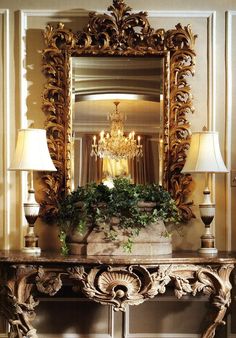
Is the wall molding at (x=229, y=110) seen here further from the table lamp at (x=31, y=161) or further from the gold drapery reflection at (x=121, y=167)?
the table lamp at (x=31, y=161)

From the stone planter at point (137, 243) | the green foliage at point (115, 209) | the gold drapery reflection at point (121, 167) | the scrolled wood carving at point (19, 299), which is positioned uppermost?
the gold drapery reflection at point (121, 167)

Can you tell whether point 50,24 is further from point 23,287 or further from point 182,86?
point 23,287

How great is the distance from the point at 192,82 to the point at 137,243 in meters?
1.20

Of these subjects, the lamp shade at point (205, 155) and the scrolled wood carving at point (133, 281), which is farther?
the lamp shade at point (205, 155)

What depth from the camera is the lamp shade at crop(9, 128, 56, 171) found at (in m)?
4.21

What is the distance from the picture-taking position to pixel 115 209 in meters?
4.08

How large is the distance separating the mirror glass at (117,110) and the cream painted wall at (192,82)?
251 millimetres

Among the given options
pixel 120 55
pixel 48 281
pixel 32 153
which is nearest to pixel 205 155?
pixel 120 55

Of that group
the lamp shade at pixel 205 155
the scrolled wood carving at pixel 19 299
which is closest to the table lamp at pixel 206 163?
the lamp shade at pixel 205 155

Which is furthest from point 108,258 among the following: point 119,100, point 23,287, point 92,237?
point 119,100

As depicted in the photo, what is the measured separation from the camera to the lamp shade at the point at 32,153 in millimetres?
4215

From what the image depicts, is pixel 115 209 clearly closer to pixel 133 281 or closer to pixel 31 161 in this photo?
pixel 133 281

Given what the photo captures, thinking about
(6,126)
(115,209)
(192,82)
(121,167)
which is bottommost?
(115,209)

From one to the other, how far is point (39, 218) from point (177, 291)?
1.11 meters
